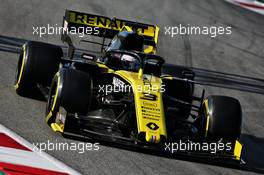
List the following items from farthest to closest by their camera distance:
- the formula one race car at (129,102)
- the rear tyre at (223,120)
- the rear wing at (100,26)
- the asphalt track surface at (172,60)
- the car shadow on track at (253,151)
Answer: the rear wing at (100,26)
the car shadow on track at (253,151)
the rear tyre at (223,120)
the formula one race car at (129,102)
the asphalt track surface at (172,60)

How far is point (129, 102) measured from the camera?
9289 millimetres

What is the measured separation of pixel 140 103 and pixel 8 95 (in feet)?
8.91

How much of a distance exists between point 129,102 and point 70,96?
35.7 inches

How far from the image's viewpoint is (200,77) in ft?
50.7

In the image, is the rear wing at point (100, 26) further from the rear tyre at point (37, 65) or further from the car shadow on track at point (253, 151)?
the car shadow on track at point (253, 151)

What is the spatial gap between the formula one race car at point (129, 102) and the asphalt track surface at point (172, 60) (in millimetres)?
232

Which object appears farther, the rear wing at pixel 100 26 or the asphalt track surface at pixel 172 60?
the rear wing at pixel 100 26

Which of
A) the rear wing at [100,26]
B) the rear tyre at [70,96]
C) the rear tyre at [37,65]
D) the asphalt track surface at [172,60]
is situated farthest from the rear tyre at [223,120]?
the rear wing at [100,26]

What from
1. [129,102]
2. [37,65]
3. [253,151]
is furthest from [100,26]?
[253,151]

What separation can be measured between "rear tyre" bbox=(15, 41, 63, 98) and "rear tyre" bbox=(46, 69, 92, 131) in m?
1.35

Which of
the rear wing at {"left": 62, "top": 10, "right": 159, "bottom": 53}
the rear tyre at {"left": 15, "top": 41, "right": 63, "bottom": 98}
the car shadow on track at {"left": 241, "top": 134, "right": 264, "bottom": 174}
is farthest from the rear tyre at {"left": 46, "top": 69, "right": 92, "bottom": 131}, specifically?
the rear wing at {"left": 62, "top": 10, "right": 159, "bottom": 53}

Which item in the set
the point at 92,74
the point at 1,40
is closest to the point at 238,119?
the point at 92,74

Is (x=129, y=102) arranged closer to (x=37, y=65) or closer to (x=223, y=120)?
(x=223, y=120)

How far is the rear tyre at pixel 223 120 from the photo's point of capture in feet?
30.3
